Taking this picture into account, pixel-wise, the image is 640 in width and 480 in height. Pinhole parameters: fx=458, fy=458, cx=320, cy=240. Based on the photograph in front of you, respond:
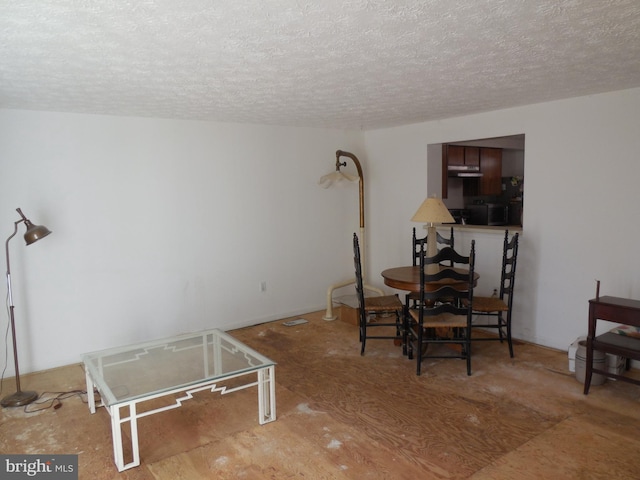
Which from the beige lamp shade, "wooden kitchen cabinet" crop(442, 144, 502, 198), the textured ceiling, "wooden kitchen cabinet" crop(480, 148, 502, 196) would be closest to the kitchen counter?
the beige lamp shade

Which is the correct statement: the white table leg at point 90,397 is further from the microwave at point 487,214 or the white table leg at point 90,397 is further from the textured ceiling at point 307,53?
the microwave at point 487,214

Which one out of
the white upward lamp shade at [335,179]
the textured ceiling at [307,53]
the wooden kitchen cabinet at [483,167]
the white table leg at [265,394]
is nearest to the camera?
the textured ceiling at [307,53]

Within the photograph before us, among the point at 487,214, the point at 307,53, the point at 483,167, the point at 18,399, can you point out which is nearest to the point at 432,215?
the point at 307,53

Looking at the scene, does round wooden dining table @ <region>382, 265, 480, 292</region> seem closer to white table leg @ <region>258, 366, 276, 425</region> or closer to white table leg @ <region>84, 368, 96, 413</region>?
white table leg @ <region>258, 366, 276, 425</region>

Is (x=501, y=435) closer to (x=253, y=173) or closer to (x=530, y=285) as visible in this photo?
(x=530, y=285)

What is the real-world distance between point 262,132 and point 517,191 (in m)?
3.99

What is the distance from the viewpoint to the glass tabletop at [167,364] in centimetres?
269

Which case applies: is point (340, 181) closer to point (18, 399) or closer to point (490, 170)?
point (490, 170)

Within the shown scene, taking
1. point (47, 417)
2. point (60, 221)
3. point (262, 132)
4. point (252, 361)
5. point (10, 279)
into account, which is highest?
point (262, 132)

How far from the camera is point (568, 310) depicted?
386cm

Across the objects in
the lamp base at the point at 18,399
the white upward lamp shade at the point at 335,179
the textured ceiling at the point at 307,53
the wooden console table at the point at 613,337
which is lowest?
the lamp base at the point at 18,399

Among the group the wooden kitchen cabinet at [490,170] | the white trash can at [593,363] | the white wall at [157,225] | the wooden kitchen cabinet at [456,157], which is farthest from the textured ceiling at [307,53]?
the wooden kitchen cabinet at [490,170]

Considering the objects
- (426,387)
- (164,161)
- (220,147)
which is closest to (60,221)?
(164,161)

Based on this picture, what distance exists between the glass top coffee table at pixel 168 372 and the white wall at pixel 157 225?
1.05m
